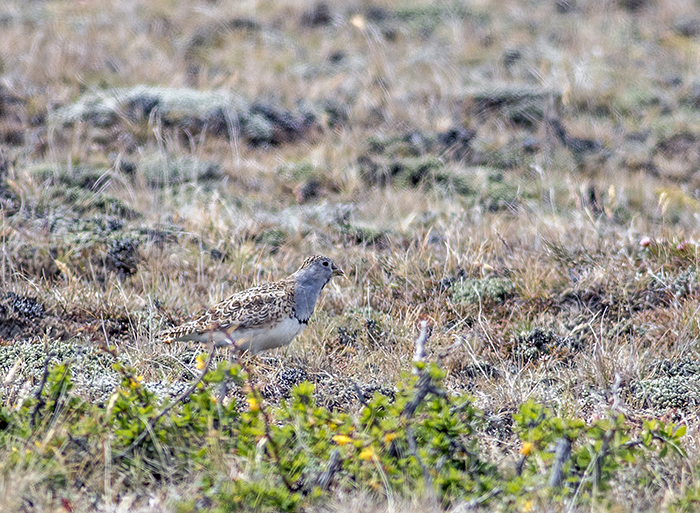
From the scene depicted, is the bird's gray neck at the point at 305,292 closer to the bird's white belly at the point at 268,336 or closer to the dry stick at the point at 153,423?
the bird's white belly at the point at 268,336

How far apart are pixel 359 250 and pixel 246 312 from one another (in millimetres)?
2064

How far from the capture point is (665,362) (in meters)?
5.80

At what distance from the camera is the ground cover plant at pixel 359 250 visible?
150 inches

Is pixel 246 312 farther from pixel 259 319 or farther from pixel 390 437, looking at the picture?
pixel 390 437

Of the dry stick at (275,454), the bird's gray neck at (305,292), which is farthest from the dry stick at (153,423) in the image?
the bird's gray neck at (305,292)

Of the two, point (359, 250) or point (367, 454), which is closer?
point (367, 454)

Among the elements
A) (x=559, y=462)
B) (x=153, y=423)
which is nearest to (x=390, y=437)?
(x=559, y=462)

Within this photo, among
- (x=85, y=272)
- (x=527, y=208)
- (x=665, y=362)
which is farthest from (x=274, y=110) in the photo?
(x=665, y=362)

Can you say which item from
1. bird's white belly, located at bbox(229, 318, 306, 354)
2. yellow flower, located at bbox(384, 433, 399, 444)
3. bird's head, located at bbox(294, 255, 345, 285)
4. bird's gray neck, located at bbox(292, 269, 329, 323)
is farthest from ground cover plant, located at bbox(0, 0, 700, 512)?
bird's head, located at bbox(294, 255, 345, 285)

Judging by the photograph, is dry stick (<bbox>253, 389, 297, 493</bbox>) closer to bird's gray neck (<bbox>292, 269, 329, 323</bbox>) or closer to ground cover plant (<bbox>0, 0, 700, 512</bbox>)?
ground cover plant (<bbox>0, 0, 700, 512</bbox>)

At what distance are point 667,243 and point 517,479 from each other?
13.3ft

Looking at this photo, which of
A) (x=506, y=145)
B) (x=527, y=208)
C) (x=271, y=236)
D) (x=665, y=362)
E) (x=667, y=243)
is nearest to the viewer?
(x=665, y=362)

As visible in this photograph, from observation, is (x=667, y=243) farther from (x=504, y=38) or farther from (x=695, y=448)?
(x=504, y=38)

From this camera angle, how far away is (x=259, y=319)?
5648 millimetres
